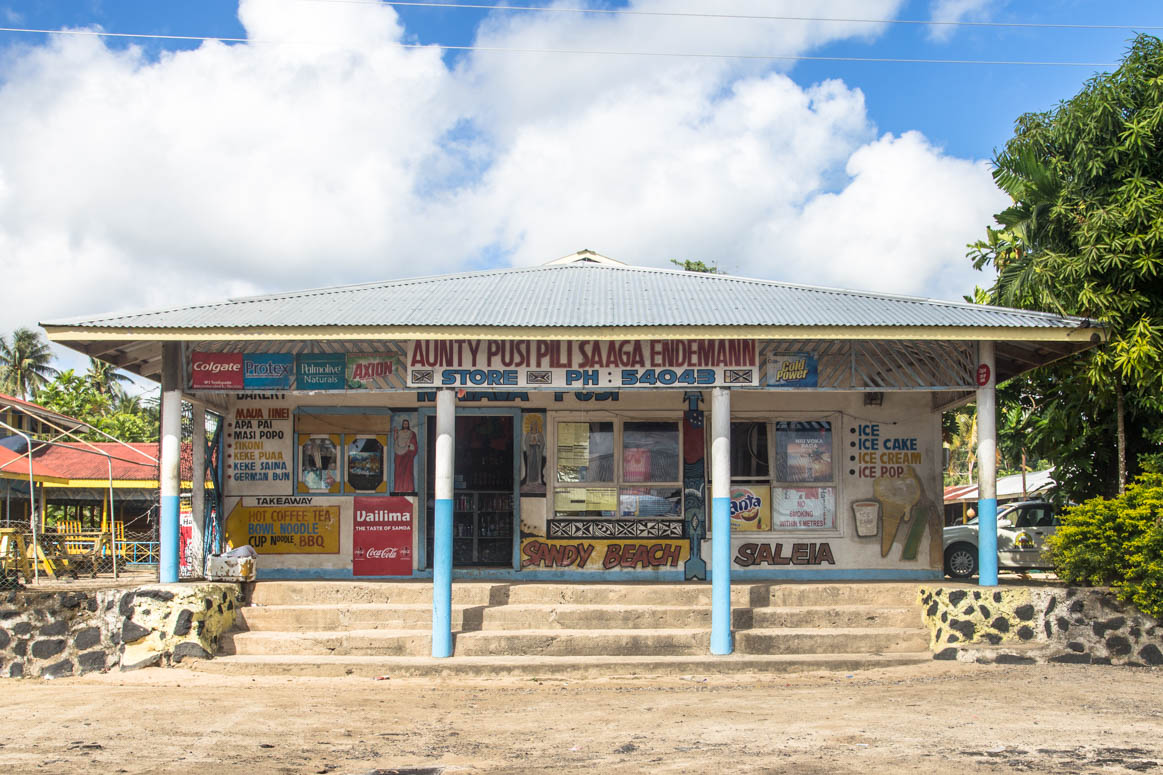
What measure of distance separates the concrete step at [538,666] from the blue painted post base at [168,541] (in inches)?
44.4

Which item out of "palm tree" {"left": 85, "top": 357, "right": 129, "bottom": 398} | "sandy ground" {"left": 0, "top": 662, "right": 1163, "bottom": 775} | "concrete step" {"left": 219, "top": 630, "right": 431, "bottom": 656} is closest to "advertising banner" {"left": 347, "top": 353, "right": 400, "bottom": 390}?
"concrete step" {"left": 219, "top": 630, "right": 431, "bottom": 656}

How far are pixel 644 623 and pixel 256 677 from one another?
4223mm

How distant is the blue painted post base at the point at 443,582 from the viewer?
10258mm

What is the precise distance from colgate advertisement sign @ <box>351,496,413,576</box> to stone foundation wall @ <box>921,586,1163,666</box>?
679 cm

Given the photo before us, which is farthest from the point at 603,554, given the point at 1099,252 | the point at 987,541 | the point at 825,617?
the point at 1099,252

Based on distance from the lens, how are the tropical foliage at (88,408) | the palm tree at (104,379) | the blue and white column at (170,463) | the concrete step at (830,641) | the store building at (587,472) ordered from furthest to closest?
the palm tree at (104,379) → the tropical foliage at (88,408) → the store building at (587,472) → the blue and white column at (170,463) → the concrete step at (830,641)

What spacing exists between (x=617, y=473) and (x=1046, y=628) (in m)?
5.41

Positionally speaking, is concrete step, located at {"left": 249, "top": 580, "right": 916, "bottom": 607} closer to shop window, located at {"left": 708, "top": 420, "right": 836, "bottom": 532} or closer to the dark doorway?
shop window, located at {"left": 708, "top": 420, "right": 836, "bottom": 532}

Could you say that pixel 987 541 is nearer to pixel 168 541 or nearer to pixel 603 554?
pixel 603 554

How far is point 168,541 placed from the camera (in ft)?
35.3

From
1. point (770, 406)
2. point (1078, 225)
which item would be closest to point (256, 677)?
point (770, 406)

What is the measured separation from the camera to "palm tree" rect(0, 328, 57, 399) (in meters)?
51.7

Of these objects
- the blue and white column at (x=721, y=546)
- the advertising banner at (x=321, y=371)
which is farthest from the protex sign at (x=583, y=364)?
the advertising banner at (x=321, y=371)

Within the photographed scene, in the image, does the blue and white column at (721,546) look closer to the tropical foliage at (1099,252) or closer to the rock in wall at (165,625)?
the tropical foliage at (1099,252)
